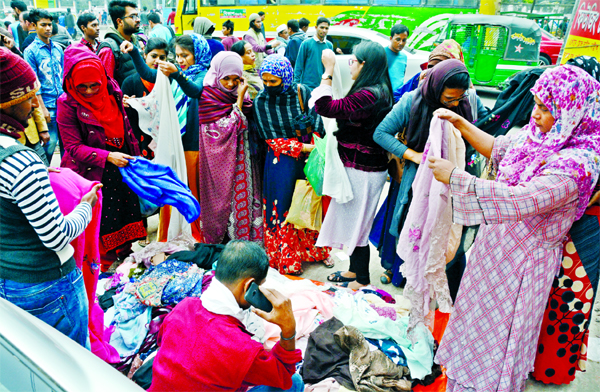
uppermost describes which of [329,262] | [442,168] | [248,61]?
[442,168]

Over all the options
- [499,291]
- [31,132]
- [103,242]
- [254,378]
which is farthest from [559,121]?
[31,132]

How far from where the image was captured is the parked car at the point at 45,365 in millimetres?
1254

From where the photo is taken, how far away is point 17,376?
1.32 metres

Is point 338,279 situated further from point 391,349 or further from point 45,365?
point 45,365

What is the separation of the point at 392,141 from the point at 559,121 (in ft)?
3.76

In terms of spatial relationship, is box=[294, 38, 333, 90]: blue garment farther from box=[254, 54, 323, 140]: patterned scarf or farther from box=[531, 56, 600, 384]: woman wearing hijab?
box=[531, 56, 600, 384]: woman wearing hijab

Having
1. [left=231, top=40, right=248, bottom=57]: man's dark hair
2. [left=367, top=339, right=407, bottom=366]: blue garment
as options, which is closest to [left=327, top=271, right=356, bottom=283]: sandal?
[left=367, top=339, right=407, bottom=366]: blue garment

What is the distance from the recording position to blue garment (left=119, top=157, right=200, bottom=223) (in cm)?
295

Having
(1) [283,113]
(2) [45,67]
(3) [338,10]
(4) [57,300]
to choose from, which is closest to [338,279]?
(1) [283,113]

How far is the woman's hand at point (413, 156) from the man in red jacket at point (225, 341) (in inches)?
56.0

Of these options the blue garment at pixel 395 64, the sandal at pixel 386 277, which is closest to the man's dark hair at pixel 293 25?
the blue garment at pixel 395 64

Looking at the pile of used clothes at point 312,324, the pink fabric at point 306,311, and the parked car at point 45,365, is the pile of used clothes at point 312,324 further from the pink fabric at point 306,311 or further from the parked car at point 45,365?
the parked car at point 45,365

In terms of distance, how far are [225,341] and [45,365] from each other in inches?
22.9

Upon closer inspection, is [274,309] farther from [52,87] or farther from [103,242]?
[52,87]
